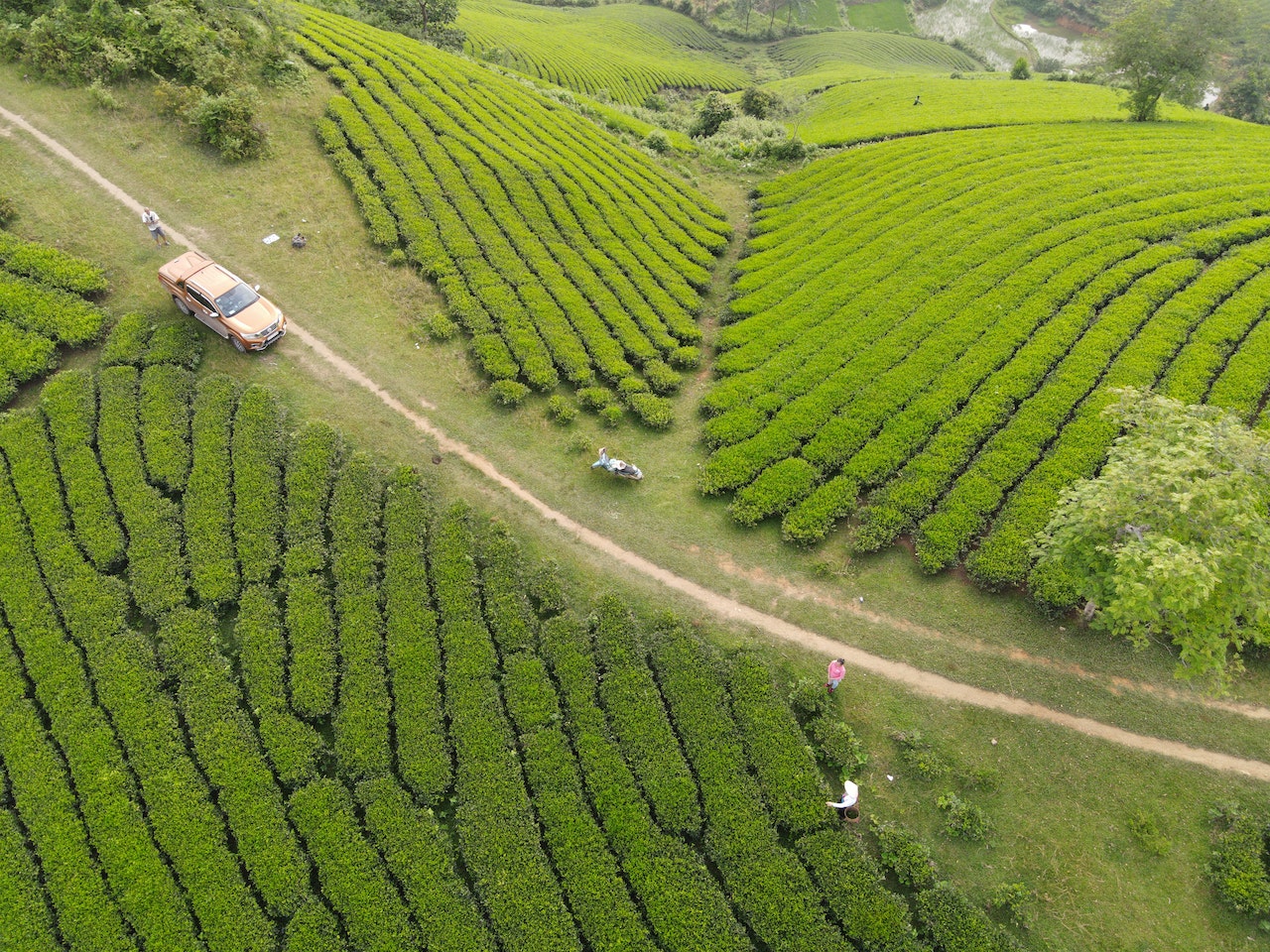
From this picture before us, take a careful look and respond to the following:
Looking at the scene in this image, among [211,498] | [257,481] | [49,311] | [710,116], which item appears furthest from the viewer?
[710,116]

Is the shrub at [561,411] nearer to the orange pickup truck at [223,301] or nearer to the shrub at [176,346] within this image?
the orange pickup truck at [223,301]

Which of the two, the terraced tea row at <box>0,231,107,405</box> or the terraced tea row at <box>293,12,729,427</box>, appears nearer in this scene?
the terraced tea row at <box>0,231,107,405</box>

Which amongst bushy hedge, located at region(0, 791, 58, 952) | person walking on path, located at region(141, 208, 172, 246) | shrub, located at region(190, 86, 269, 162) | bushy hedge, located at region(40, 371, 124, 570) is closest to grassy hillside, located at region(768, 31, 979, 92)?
shrub, located at region(190, 86, 269, 162)

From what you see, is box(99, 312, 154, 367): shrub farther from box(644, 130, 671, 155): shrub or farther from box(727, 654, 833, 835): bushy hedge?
box(644, 130, 671, 155): shrub

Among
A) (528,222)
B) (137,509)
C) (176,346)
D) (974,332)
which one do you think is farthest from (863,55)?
(137,509)

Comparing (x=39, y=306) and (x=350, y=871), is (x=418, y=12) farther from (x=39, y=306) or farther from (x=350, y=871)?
(x=350, y=871)

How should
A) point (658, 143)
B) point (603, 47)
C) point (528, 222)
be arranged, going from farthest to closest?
point (603, 47) < point (658, 143) < point (528, 222)

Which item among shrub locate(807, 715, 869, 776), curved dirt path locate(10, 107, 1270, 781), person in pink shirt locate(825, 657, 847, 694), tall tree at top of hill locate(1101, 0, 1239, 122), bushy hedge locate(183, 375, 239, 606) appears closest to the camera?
shrub locate(807, 715, 869, 776)
